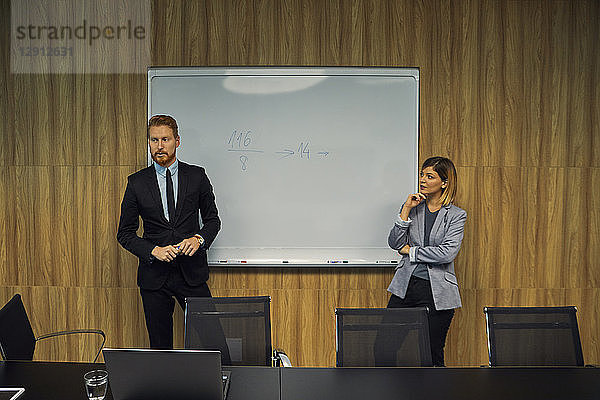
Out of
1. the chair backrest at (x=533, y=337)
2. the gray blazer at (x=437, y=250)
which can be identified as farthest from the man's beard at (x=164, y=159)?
the chair backrest at (x=533, y=337)

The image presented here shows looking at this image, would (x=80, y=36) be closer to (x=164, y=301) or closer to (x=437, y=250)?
(x=164, y=301)

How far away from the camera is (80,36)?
4406 mm

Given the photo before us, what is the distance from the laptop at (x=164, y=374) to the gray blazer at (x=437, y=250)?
1950mm

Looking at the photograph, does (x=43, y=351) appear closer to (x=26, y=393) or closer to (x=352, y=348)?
(x=26, y=393)

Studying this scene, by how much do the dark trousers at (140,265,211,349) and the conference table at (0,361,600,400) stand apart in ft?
4.37

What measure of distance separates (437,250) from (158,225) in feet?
6.29

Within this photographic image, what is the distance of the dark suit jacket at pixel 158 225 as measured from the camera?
3.88 metres

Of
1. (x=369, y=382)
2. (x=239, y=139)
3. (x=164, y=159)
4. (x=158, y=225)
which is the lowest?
(x=369, y=382)

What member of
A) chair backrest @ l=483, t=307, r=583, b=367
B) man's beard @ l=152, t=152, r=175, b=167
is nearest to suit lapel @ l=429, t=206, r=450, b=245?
chair backrest @ l=483, t=307, r=583, b=367

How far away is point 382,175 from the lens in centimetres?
447

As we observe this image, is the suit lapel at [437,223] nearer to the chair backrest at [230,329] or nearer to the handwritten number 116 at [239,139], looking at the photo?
the chair backrest at [230,329]

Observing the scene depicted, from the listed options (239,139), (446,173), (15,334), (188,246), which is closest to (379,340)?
(446,173)

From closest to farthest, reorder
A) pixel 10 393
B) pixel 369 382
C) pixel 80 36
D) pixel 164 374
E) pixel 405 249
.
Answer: pixel 164 374 < pixel 10 393 < pixel 369 382 < pixel 405 249 < pixel 80 36

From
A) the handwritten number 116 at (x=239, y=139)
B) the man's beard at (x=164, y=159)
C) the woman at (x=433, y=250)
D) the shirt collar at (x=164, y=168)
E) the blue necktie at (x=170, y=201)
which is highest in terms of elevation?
the handwritten number 116 at (x=239, y=139)
